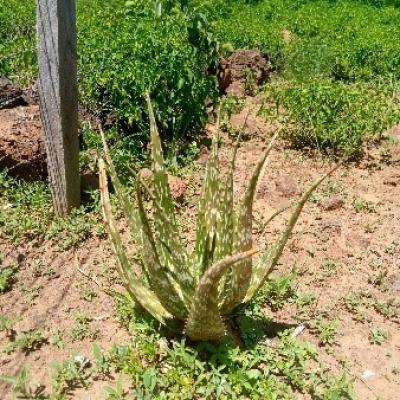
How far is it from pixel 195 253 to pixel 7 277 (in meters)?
1.26

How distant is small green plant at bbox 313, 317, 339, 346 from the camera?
2902mm

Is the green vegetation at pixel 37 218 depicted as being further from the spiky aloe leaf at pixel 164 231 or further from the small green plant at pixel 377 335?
the small green plant at pixel 377 335

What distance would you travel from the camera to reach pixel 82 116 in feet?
14.3

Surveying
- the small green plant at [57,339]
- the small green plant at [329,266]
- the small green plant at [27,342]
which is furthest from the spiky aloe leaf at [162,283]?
the small green plant at [329,266]

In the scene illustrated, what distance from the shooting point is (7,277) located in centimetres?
317

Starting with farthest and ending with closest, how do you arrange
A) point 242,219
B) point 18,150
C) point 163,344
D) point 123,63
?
1. point 123,63
2. point 18,150
3. point 163,344
4. point 242,219

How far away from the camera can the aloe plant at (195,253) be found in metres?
2.34

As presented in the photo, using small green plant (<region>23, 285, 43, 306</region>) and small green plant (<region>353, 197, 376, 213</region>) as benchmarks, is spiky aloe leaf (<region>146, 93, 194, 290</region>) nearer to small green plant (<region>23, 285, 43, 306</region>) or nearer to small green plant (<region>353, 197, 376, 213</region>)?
small green plant (<region>23, 285, 43, 306</region>)

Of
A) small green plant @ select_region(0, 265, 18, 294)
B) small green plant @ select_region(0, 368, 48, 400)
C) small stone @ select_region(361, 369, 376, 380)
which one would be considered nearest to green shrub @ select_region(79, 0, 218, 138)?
small green plant @ select_region(0, 265, 18, 294)

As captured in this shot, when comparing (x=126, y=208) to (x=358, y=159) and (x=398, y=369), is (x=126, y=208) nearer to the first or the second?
(x=398, y=369)

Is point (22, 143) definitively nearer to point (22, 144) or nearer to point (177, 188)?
point (22, 144)

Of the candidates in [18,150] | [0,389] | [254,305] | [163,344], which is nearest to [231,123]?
[18,150]

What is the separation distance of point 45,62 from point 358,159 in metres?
2.97

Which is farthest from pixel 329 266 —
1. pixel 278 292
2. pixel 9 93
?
pixel 9 93
